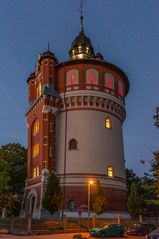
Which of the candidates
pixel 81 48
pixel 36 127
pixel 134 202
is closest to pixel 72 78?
pixel 36 127

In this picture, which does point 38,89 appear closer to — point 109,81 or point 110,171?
point 109,81

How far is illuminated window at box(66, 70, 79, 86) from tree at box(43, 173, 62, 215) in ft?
54.1

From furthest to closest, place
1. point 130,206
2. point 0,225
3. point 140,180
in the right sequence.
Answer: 1. point 140,180
2. point 130,206
3. point 0,225

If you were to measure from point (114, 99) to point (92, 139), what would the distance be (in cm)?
789

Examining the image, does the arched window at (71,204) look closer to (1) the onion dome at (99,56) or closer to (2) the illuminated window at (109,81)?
(2) the illuminated window at (109,81)

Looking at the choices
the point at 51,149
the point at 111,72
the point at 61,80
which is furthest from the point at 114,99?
the point at 51,149

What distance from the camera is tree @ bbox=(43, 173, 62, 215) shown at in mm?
48031

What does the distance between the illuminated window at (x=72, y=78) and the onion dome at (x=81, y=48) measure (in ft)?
28.6

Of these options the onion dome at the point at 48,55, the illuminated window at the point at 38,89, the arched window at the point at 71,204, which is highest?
the onion dome at the point at 48,55

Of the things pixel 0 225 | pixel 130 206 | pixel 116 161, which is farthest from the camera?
pixel 116 161

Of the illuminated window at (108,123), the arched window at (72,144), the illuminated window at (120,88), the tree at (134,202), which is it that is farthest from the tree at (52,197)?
the illuminated window at (120,88)

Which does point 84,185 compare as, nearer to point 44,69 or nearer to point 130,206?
point 130,206

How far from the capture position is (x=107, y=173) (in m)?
55.4

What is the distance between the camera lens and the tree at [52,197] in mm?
48031
